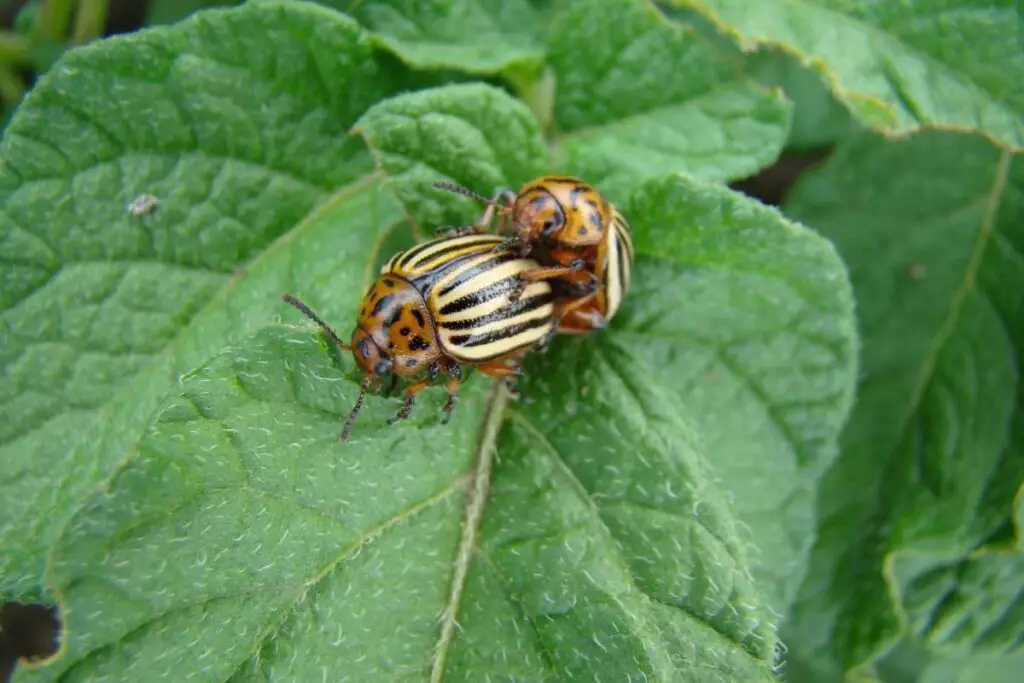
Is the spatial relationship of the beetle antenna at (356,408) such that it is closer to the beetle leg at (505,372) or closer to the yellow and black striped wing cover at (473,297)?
the yellow and black striped wing cover at (473,297)

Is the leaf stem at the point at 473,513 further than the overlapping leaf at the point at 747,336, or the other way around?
the overlapping leaf at the point at 747,336

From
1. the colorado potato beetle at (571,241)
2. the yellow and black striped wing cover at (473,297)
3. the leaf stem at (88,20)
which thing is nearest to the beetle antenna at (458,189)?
the colorado potato beetle at (571,241)

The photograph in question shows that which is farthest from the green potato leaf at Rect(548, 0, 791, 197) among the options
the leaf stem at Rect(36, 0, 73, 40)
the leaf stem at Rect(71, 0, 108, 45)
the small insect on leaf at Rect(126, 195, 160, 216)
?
the leaf stem at Rect(36, 0, 73, 40)

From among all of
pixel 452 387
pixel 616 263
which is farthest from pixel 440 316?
pixel 616 263

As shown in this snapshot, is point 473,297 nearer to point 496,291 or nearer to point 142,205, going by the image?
point 496,291

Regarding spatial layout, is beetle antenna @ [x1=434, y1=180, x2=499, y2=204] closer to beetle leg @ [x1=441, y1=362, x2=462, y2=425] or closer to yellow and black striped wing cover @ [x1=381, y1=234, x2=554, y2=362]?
yellow and black striped wing cover @ [x1=381, y1=234, x2=554, y2=362]

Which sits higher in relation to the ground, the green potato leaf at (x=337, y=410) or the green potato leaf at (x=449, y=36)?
the green potato leaf at (x=449, y=36)
